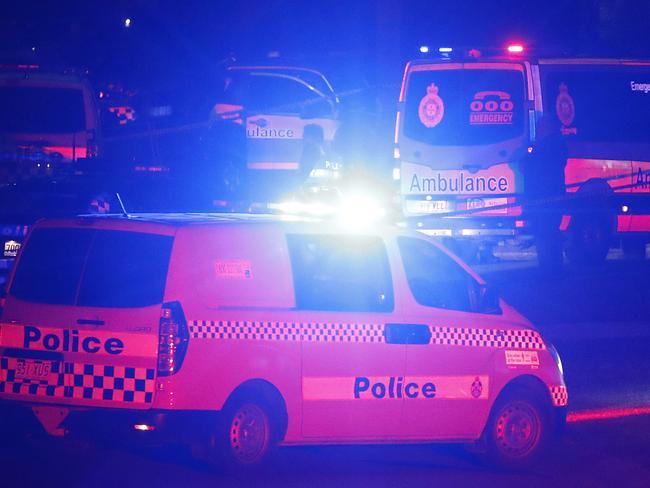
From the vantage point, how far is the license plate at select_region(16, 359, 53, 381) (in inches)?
289

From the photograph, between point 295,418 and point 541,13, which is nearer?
point 295,418

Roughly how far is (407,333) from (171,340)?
1.68 m

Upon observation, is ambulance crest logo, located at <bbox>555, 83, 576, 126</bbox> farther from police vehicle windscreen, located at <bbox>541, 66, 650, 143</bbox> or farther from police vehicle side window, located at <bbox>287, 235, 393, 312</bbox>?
police vehicle side window, located at <bbox>287, 235, 393, 312</bbox>

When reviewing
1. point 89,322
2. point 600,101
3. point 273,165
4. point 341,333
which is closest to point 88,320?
point 89,322

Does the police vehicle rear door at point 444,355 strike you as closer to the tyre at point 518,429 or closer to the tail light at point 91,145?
the tyre at point 518,429

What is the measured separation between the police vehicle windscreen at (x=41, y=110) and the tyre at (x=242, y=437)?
9503mm

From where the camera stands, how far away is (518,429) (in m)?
8.59

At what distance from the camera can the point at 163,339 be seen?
7.20m

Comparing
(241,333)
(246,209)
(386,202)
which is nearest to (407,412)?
(241,333)

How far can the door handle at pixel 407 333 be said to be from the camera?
8.04 metres

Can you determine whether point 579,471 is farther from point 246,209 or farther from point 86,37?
point 86,37

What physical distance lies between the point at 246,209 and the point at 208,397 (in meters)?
5.39

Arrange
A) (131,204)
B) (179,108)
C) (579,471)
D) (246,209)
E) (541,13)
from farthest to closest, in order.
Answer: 1. (541,13)
2. (179,108)
3. (131,204)
4. (246,209)
5. (579,471)

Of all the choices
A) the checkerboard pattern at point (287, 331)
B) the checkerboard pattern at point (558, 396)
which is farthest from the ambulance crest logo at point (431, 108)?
the checkerboard pattern at point (287, 331)
